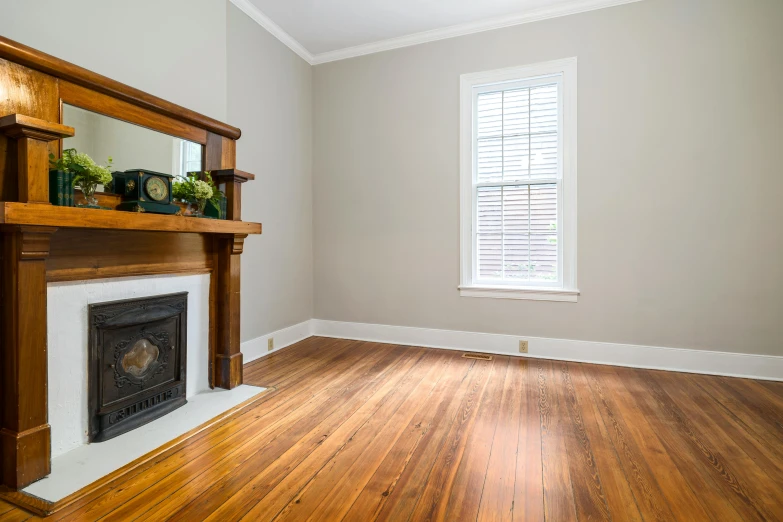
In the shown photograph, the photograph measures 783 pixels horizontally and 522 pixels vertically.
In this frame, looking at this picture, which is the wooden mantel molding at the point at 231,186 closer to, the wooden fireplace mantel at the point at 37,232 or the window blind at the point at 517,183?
the wooden fireplace mantel at the point at 37,232

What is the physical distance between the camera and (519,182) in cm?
374

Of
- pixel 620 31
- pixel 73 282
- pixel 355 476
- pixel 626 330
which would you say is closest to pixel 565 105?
pixel 620 31

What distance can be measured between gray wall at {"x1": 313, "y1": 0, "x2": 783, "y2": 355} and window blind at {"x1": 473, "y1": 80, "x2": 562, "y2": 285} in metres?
0.23

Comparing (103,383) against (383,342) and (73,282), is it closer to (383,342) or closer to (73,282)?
(73,282)

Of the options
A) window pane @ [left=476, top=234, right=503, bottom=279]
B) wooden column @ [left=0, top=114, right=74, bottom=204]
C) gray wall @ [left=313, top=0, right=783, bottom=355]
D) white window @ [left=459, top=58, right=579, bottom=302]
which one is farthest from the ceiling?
wooden column @ [left=0, top=114, right=74, bottom=204]

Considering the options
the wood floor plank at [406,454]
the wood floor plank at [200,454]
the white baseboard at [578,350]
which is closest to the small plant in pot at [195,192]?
the wood floor plank at [200,454]

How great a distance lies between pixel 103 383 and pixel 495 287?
297 centimetres

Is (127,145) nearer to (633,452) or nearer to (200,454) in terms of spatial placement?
(200,454)

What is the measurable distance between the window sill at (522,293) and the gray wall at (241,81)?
1.75 m

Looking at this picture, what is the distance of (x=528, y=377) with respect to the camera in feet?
10.5

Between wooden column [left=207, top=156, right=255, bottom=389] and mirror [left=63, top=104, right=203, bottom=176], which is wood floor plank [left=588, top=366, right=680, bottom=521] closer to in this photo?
wooden column [left=207, top=156, right=255, bottom=389]

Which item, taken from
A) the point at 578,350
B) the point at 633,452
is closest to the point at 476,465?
→ the point at 633,452

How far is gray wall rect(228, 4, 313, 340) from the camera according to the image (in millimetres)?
3482

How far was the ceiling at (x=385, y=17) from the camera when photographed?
3480 millimetres
